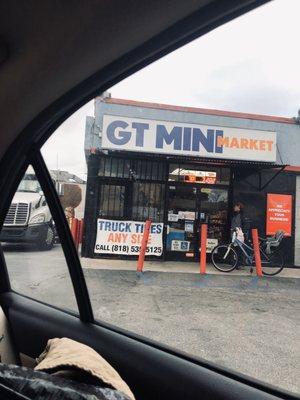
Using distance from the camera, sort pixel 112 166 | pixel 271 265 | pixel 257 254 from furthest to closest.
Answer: pixel 112 166, pixel 257 254, pixel 271 265

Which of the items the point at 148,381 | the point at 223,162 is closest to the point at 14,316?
the point at 148,381

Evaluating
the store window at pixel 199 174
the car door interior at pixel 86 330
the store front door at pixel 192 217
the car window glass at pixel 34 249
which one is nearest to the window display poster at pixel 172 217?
the store front door at pixel 192 217

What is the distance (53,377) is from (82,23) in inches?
50.0

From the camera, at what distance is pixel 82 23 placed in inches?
63.7

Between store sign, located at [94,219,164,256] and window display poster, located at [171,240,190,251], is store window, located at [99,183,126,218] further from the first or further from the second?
window display poster, located at [171,240,190,251]

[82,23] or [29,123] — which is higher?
[82,23]

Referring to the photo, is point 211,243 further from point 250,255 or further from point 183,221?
point 250,255

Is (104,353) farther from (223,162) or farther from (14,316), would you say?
(223,162)

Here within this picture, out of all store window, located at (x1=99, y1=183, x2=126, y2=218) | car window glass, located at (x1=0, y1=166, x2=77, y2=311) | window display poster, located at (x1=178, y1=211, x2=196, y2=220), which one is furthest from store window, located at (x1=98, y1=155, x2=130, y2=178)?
car window glass, located at (x1=0, y1=166, x2=77, y2=311)

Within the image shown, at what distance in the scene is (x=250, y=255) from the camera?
8633 millimetres

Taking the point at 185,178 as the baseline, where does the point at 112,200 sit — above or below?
below

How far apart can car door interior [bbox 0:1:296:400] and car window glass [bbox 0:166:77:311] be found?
0.06 meters

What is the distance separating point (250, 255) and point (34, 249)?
6.27 m

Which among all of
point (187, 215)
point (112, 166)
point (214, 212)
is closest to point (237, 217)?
point (214, 212)
